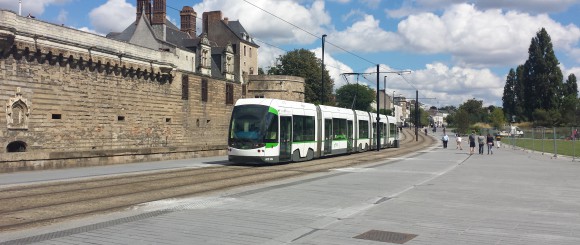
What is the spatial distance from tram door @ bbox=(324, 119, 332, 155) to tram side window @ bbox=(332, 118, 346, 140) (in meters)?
0.61

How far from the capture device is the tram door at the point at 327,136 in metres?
27.3

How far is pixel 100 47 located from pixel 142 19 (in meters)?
16.4

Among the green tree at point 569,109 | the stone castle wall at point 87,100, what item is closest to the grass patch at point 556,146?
the stone castle wall at point 87,100

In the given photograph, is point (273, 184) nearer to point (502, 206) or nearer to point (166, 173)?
point (166, 173)

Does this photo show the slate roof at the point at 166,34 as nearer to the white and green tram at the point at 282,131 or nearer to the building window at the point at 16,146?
the building window at the point at 16,146

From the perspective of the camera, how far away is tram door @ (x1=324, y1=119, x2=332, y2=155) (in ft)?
89.6

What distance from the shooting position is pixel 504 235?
7.14 metres

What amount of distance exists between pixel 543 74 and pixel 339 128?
76.7 m

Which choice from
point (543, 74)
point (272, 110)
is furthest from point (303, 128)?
point (543, 74)

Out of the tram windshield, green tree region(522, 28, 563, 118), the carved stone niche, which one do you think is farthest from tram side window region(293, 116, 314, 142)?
green tree region(522, 28, 563, 118)

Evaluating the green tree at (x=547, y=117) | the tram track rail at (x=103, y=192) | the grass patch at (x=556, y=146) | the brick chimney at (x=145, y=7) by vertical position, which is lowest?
the tram track rail at (x=103, y=192)

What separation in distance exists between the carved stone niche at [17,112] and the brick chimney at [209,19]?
1780 inches

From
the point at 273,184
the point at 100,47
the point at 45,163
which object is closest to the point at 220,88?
the point at 100,47

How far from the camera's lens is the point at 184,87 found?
44188 millimetres
